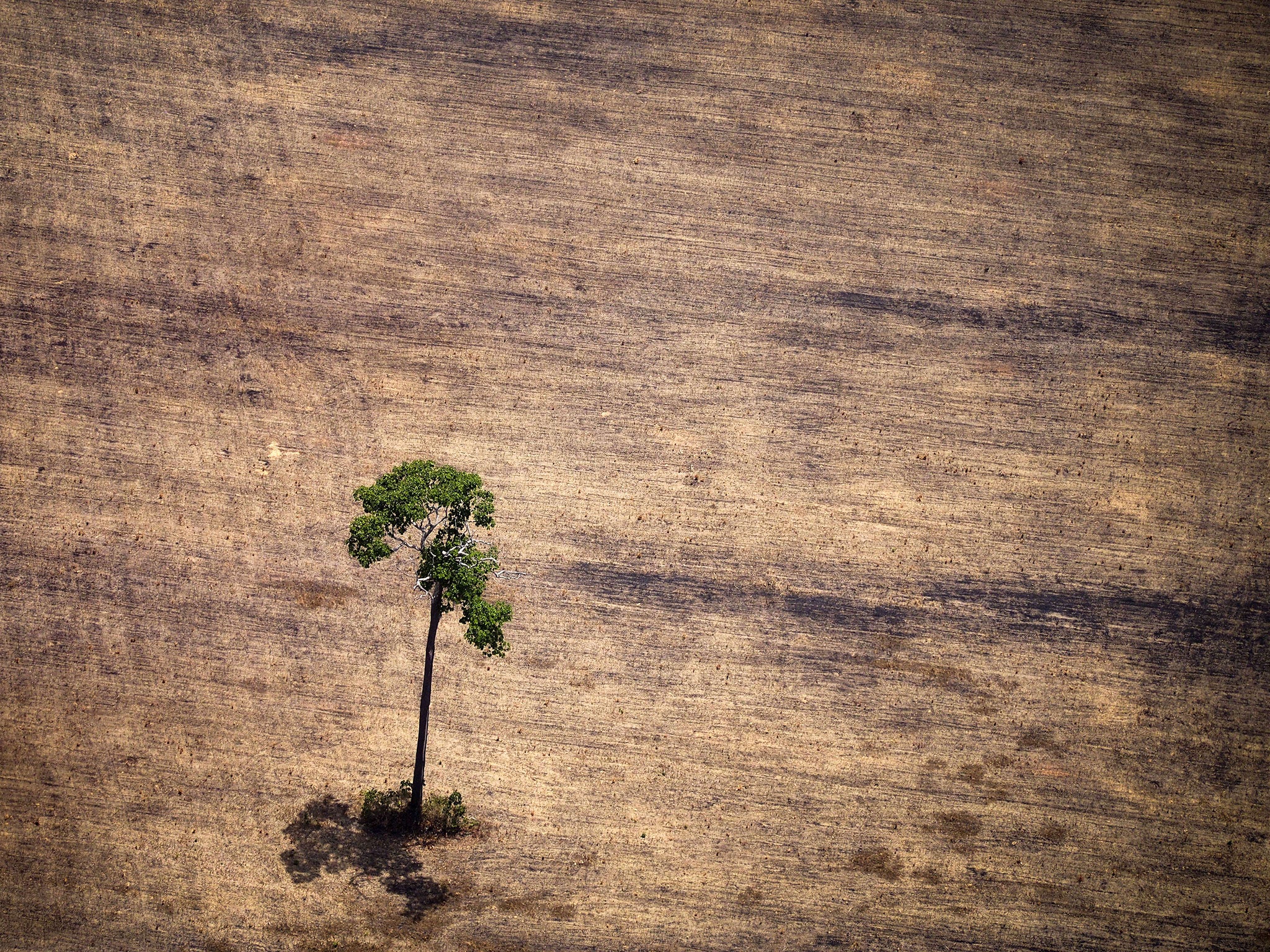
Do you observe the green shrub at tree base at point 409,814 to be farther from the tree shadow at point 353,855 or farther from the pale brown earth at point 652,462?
the pale brown earth at point 652,462

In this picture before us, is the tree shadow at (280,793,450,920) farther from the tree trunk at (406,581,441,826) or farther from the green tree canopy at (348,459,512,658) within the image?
the green tree canopy at (348,459,512,658)

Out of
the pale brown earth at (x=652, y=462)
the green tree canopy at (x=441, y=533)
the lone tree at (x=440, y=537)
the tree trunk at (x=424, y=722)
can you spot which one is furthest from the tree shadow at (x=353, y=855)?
the green tree canopy at (x=441, y=533)

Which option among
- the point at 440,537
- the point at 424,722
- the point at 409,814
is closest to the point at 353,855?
the point at 409,814

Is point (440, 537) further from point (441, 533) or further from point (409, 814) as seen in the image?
point (409, 814)

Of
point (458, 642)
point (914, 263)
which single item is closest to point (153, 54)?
point (458, 642)

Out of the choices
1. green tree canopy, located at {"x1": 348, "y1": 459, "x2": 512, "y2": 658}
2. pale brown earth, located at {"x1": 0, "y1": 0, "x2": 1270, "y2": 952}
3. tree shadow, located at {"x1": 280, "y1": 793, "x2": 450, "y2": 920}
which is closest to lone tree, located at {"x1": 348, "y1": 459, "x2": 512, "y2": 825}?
green tree canopy, located at {"x1": 348, "y1": 459, "x2": 512, "y2": 658}
